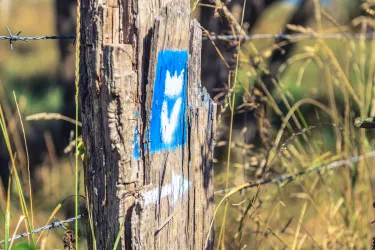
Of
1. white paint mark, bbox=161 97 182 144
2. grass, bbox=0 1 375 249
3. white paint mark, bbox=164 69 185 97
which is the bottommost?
grass, bbox=0 1 375 249

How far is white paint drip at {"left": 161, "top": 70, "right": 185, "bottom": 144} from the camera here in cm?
143

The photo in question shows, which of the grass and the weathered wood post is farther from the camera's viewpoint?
the grass

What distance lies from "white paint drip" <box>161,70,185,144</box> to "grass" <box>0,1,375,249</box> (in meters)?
0.23

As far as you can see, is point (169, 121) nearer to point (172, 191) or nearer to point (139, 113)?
point (139, 113)

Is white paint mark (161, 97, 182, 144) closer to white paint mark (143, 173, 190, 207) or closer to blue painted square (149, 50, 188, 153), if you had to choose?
blue painted square (149, 50, 188, 153)

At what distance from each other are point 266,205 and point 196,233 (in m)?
2.06

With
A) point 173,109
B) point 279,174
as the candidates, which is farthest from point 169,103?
point 279,174

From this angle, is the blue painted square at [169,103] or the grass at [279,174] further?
the grass at [279,174]

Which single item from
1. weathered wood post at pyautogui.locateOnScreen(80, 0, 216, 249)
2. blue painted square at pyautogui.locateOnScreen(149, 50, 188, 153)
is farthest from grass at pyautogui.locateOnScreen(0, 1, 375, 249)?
blue painted square at pyautogui.locateOnScreen(149, 50, 188, 153)

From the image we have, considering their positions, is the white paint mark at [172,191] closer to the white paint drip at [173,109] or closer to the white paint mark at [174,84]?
the white paint drip at [173,109]

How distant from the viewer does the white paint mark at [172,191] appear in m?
1.42

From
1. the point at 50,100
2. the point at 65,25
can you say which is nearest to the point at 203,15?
the point at 65,25

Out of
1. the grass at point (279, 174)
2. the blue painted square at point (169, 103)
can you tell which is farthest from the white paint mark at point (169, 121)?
the grass at point (279, 174)

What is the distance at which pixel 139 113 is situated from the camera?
54.5 inches
